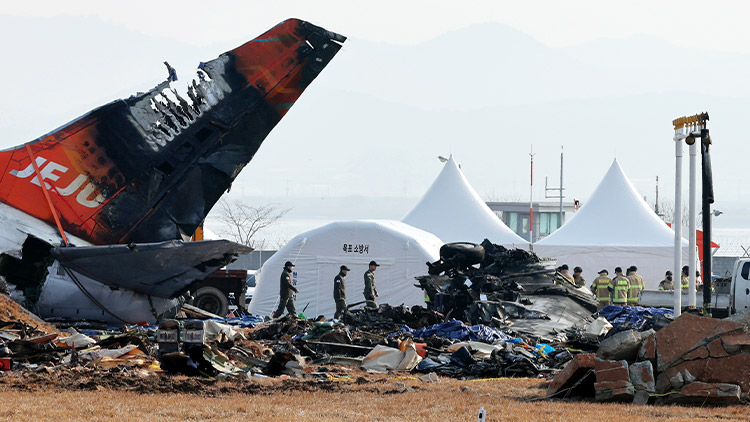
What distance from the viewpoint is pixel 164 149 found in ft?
62.9

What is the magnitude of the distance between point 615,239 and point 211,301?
1624cm

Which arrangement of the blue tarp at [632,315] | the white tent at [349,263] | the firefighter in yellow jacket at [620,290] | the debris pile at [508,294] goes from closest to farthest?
the blue tarp at [632,315] < the debris pile at [508,294] < the firefighter in yellow jacket at [620,290] < the white tent at [349,263]

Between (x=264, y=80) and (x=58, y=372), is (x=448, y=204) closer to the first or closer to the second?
(x=264, y=80)

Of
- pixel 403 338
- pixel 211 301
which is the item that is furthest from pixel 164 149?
pixel 403 338

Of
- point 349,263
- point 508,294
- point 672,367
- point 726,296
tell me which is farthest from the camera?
point 349,263

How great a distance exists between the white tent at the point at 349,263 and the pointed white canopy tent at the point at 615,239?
21.8ft

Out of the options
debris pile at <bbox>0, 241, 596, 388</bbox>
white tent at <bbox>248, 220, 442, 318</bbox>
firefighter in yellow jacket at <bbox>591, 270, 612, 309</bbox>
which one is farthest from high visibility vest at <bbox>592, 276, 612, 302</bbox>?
white tent at <bbox>248, 220, 442, 318</bbox>

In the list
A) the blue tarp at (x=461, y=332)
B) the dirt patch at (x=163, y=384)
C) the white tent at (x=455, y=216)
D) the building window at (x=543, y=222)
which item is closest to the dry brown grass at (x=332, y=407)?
the dirt patch at (x=163, y=384)

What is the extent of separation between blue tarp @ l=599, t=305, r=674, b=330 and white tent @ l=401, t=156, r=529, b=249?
51.0 feet

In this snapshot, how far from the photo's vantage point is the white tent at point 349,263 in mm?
27484

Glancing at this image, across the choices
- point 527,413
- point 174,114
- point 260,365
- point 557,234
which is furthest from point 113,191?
point 557,234

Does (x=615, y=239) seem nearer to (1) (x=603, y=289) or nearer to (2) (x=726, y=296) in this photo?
(1) (x=603, y=289)

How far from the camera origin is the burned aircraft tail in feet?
60.2

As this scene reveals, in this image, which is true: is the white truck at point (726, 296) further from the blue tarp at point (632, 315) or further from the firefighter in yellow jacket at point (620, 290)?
the blue tarp at point (632, 315)
